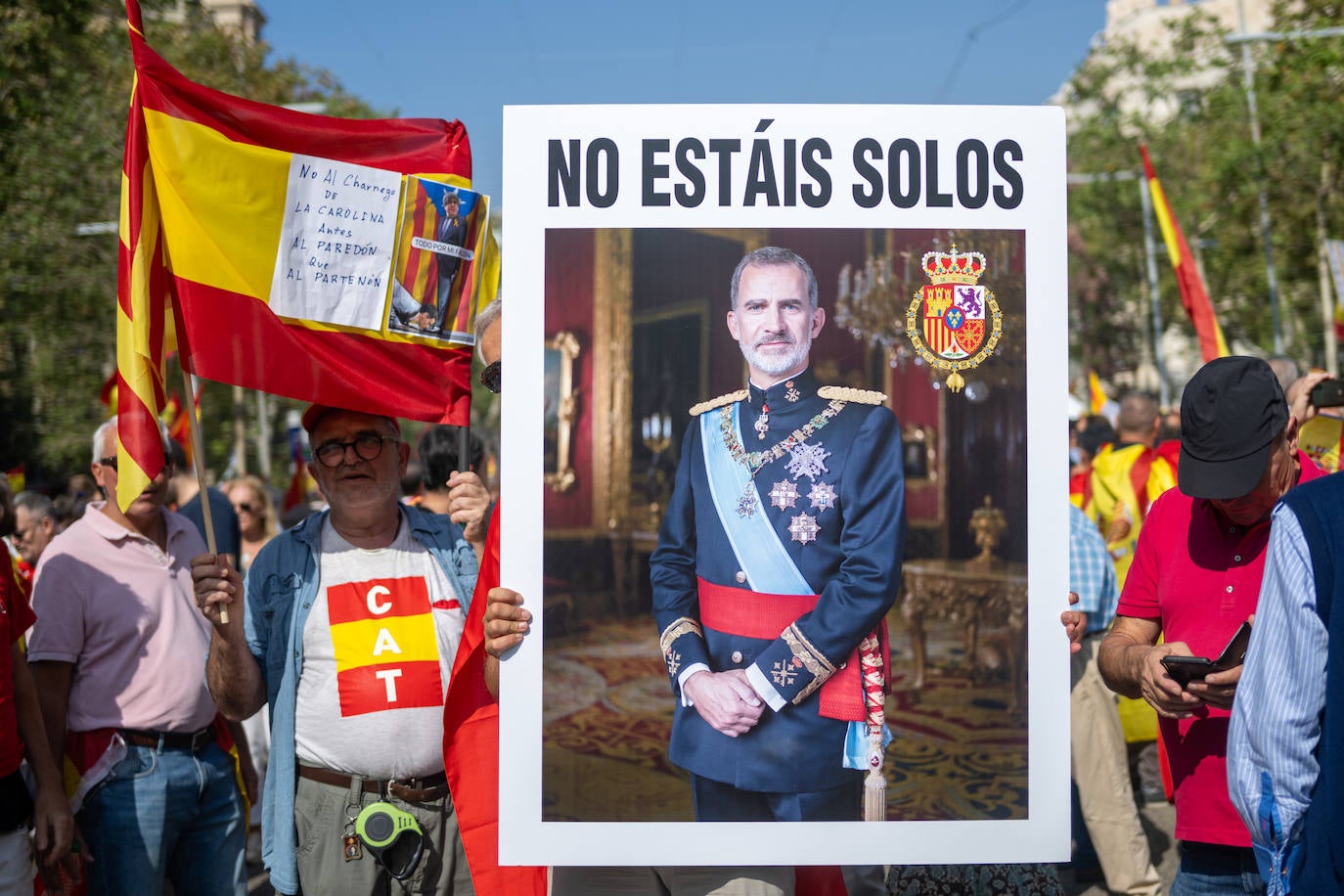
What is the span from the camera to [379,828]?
324cm

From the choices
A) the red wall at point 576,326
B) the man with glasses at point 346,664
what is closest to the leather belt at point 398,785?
the man with glasses at point 346,664

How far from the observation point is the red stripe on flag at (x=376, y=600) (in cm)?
340

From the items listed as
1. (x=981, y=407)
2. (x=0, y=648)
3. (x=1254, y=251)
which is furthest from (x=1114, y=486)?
(x=1254, y=251)

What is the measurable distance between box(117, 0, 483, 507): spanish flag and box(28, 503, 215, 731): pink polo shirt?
85 cm

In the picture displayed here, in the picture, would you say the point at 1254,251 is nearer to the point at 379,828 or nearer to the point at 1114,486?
the point at 1114,486

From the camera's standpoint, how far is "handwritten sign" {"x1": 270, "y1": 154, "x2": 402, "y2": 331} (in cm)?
336

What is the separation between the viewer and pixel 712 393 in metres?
2.78

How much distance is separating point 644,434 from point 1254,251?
68.9 ft

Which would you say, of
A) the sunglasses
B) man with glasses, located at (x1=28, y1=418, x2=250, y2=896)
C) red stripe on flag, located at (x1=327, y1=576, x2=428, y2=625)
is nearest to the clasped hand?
red stripe on flag, located at (x1=327, y1=576, x2=428, y2=625)

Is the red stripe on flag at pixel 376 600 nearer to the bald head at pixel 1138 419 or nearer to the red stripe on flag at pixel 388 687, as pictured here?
the red stripe on flag at pixel 388 687

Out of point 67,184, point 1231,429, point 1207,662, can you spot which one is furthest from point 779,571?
point 67,184

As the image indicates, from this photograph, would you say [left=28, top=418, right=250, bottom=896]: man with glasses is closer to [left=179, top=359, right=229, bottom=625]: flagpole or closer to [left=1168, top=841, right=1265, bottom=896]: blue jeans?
[left=179, top=359, right=229, bottom=625]: flagpole

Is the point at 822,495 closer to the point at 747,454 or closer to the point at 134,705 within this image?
the point at 747,454

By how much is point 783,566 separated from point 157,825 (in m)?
2.12
